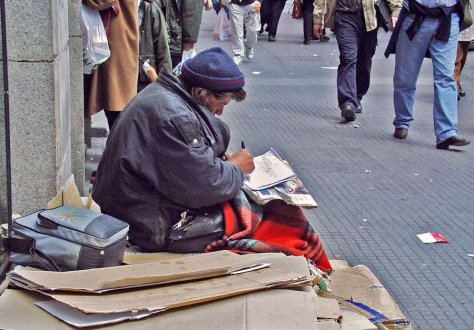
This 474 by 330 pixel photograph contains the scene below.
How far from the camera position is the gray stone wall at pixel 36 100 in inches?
168

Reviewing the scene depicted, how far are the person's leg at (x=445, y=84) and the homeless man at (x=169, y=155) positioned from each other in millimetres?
4457

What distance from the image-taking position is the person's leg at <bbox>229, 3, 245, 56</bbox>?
1327cm

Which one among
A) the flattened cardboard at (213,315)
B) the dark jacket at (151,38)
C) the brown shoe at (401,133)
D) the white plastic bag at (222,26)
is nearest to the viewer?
the flattened cardboard at (213,315)

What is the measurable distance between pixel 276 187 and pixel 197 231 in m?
0.44

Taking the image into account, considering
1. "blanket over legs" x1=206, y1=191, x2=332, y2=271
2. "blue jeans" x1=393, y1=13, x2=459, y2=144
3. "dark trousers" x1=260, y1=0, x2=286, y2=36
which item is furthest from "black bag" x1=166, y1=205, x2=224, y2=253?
"dark trousers" x1=260, y1=0, x2=286, y2=36

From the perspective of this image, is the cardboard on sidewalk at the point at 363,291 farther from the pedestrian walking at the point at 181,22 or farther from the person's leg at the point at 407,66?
the person's leg at the point at 407,66

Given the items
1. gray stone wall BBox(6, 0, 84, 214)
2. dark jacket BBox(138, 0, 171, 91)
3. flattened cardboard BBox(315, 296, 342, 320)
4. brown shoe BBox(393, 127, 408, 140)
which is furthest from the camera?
brown shoe BBox(393, 127, 408, 140)

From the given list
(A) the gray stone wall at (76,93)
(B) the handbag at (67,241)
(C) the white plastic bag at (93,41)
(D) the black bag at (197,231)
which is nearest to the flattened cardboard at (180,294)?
(B) the handbag at (67,241)

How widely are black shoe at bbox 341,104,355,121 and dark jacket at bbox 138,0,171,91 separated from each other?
276cm

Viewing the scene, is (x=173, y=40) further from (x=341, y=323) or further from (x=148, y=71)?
(x=341, y=323)

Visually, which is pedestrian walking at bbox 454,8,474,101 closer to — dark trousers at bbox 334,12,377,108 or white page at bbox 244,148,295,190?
dark trousers at bbox 334,12,377,108

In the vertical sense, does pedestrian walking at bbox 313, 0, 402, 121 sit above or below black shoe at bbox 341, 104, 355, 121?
above

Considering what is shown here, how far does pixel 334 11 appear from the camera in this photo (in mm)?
9258

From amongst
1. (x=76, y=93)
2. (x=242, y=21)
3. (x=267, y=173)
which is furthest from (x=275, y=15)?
(x=267, y=173)
